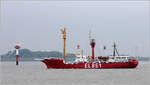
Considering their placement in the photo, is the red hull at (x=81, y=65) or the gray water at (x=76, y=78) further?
the red hull at (x=81, y=65)

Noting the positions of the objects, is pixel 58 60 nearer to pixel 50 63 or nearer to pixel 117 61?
pixel 50 63

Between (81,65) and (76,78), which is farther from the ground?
(81,65)

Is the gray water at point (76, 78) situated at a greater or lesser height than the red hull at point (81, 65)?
lesser

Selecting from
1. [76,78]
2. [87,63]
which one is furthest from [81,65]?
[76,78]

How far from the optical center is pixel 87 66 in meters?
85.2

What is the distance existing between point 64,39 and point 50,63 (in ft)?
Answer: 23.4

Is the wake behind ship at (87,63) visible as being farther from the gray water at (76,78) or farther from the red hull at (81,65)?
the gray water at (76,78)

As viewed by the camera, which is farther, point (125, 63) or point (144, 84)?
point (125, 63)

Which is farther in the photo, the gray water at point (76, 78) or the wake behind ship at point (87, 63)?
the wake behind ship at point (87, 63)

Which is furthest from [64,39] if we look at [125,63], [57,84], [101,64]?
[57,84]

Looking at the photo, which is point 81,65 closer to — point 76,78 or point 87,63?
point 87,63

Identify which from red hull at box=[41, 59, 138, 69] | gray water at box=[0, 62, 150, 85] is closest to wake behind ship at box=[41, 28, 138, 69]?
red hull at box=[41, 59, 138, 69]

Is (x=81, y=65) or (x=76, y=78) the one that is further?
(x=81, y=65)

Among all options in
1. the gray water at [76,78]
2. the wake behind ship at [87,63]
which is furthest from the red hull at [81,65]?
the gray water at [76,78]
